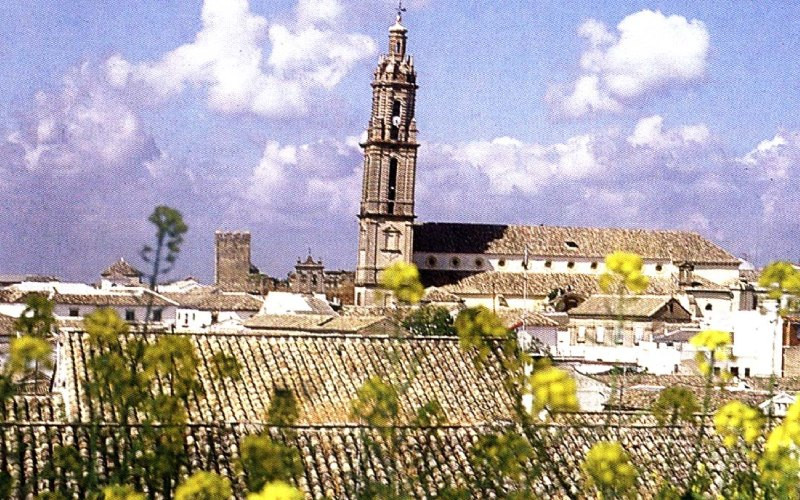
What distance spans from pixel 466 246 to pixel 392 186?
13.4ft

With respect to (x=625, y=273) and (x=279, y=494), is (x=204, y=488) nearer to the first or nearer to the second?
(x=279, y=494)

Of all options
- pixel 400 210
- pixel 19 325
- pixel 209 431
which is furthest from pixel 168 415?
pixel 400 210

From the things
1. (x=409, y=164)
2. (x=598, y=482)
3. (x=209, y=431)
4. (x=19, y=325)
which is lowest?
(x=209, y=431)

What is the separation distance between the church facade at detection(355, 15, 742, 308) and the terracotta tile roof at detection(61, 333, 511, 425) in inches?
1702

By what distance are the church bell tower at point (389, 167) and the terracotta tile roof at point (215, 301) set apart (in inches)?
240

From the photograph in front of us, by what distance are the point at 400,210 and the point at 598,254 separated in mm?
8634

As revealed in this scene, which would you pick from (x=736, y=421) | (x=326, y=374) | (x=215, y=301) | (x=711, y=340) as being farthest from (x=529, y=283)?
(x=711, y=340)

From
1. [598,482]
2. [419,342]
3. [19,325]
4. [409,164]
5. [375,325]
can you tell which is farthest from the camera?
[409,164]

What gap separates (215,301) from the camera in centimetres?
5694

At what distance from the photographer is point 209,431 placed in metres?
13.7

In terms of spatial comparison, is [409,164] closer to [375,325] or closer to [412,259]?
[412,259]

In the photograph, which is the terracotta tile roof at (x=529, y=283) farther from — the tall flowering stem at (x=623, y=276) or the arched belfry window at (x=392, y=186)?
the tall flowering stem at (x=623, y=276)

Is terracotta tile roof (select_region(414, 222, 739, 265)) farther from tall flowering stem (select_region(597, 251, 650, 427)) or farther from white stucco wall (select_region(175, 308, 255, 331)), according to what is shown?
tall flowering stem (select_region(597, 251, 650, 427))

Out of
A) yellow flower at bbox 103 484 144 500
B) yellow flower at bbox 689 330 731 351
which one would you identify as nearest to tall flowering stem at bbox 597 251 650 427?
yellow flower at bbox 689 330 731 351
